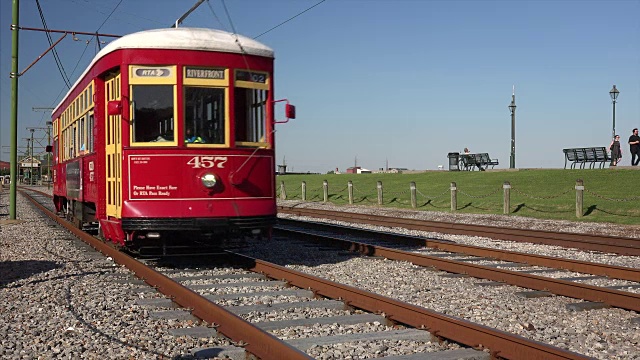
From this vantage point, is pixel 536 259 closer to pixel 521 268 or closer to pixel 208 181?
pixel 521 268

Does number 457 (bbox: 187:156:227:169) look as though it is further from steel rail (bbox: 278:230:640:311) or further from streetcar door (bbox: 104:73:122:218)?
steel rail (bbox: 278:230:640:311)

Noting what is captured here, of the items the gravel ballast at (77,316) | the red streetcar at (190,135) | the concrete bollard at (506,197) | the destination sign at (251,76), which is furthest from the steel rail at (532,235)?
the gravel ballast at (77,316)

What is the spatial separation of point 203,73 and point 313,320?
4.67 m

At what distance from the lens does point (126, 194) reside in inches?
376

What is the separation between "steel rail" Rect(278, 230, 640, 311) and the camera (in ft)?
23.3

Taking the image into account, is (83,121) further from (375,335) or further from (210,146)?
(375,335)

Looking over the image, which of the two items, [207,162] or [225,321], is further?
[207,162]

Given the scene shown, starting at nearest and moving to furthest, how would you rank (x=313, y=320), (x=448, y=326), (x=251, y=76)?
(x=448, y=326) < (x=313, y=320) < (x=251, y=76)

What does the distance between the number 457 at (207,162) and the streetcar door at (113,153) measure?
102 centimetres

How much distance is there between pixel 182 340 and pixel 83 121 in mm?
8071

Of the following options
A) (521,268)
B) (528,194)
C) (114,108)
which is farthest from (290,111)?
(528,194)

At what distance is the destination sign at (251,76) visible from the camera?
32.7ft

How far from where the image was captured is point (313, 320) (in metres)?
6.23

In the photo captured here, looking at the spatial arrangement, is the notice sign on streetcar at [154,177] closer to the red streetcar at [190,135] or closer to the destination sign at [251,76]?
the red streetcar at [190,135]
